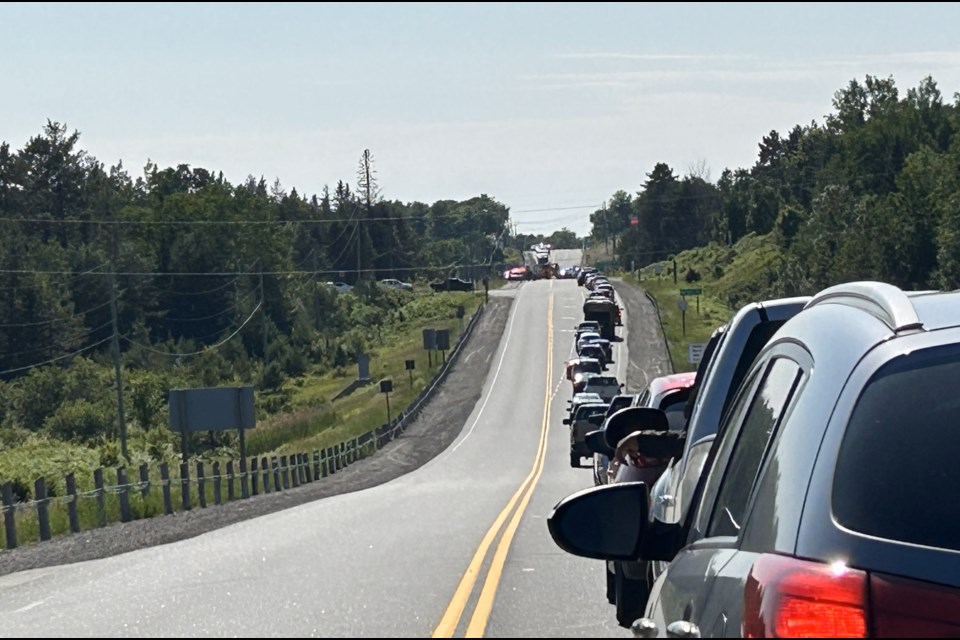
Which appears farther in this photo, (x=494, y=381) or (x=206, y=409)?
(x=494, y=381)

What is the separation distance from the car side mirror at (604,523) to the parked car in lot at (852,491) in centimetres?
49

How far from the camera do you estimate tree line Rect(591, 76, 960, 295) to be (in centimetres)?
7706

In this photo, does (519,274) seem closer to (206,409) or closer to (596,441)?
(206,409)

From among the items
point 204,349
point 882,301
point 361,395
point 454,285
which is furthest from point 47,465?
point 454,285

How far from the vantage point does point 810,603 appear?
9.07 ft

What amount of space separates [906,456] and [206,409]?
35.0 m

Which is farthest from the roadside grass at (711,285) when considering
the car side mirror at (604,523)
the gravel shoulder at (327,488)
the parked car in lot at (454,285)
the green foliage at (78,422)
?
the car side mirror at (604,523)

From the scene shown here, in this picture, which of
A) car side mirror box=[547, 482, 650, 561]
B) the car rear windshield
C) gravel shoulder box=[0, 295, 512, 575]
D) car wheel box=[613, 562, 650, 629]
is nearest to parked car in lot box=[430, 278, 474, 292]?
gravel shoulder box=[0, 295, 512, 575]

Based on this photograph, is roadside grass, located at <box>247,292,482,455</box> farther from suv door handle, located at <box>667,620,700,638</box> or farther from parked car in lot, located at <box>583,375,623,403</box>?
suv door handle, located at <box>667,620,700,638</box>

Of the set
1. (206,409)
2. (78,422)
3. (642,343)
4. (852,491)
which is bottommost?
(78,422)

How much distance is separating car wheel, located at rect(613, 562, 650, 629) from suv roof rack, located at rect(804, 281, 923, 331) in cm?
597

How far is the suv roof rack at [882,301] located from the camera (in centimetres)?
329

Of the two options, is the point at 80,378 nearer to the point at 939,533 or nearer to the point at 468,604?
the point at 468,604

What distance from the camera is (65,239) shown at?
145m
